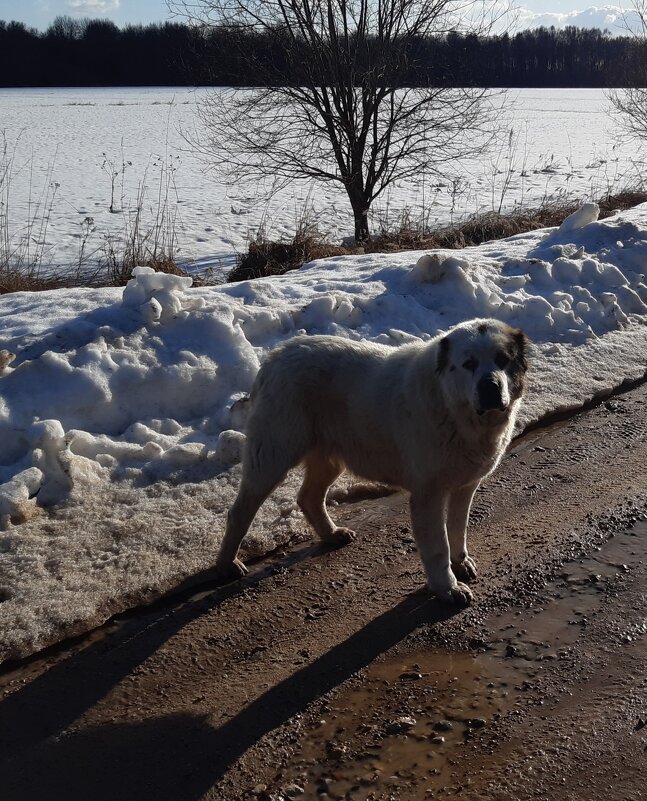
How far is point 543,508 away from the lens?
5.21m

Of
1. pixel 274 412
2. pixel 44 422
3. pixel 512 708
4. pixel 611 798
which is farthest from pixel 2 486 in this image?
pixel 611 798

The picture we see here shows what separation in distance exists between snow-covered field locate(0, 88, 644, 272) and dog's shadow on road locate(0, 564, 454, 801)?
823 centimetres

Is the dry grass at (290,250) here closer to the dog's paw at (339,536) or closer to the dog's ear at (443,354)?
the dog's paw at (339,536)

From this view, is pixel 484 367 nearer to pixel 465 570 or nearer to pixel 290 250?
pixel 465 570

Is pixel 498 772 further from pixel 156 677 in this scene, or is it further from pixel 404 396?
pixel 404 396

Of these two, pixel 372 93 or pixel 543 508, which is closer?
pixel 543 508

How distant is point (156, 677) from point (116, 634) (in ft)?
1.48

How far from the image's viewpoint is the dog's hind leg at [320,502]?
4879mm

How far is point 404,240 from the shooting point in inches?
481

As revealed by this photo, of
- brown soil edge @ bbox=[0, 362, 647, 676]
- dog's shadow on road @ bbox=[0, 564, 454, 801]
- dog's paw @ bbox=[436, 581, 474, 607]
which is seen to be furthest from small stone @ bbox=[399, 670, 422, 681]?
brown soil edge @ bbox=[0, 362, 647, 676]

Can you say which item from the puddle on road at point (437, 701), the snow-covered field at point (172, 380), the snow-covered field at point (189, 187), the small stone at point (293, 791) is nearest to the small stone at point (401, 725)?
the puddle on road at point (437, 701)

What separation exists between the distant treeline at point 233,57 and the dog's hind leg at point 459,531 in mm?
10618

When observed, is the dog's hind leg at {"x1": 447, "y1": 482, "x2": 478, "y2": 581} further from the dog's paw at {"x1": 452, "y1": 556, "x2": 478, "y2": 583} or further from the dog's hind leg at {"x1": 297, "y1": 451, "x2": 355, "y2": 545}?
the dog's hind leg at {"x1": 297, "y1": 451, "x2": 355, "y2": 545}

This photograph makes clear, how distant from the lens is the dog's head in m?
3.83
